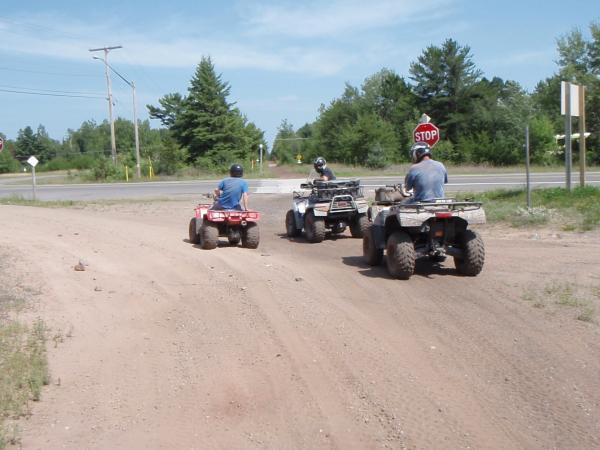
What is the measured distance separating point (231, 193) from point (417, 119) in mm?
54577

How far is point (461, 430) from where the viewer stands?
4.52 m

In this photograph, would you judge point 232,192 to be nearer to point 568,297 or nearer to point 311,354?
point 568,297

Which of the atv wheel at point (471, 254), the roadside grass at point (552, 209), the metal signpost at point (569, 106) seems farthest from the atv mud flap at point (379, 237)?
the metal signpost at point (569, 106)

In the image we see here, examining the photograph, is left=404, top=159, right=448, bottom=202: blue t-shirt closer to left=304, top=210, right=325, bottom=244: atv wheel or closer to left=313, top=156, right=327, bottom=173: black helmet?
left=304, top=210, right=325, bottom=244: atv wheel

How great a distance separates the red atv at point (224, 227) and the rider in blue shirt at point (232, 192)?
186 mm

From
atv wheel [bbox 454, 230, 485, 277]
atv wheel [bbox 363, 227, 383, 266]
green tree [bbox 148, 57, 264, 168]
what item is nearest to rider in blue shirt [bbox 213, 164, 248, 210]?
atv wheel [bbox 363, 227, 383, 266]

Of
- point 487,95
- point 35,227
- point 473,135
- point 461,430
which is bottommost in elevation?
point 461,430

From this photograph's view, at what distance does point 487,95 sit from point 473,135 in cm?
510

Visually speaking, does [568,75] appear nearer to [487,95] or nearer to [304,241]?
[487,95]

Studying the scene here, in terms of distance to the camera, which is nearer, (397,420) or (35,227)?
(397,420)

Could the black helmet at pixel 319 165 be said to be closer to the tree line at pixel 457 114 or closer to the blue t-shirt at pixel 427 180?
the blue t-shirt at pixel 427 180

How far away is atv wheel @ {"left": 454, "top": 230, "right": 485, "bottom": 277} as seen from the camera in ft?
29.7

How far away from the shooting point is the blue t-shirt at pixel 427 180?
938 cm

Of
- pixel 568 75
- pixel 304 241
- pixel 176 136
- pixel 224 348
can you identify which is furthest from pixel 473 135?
pixel 224 348
